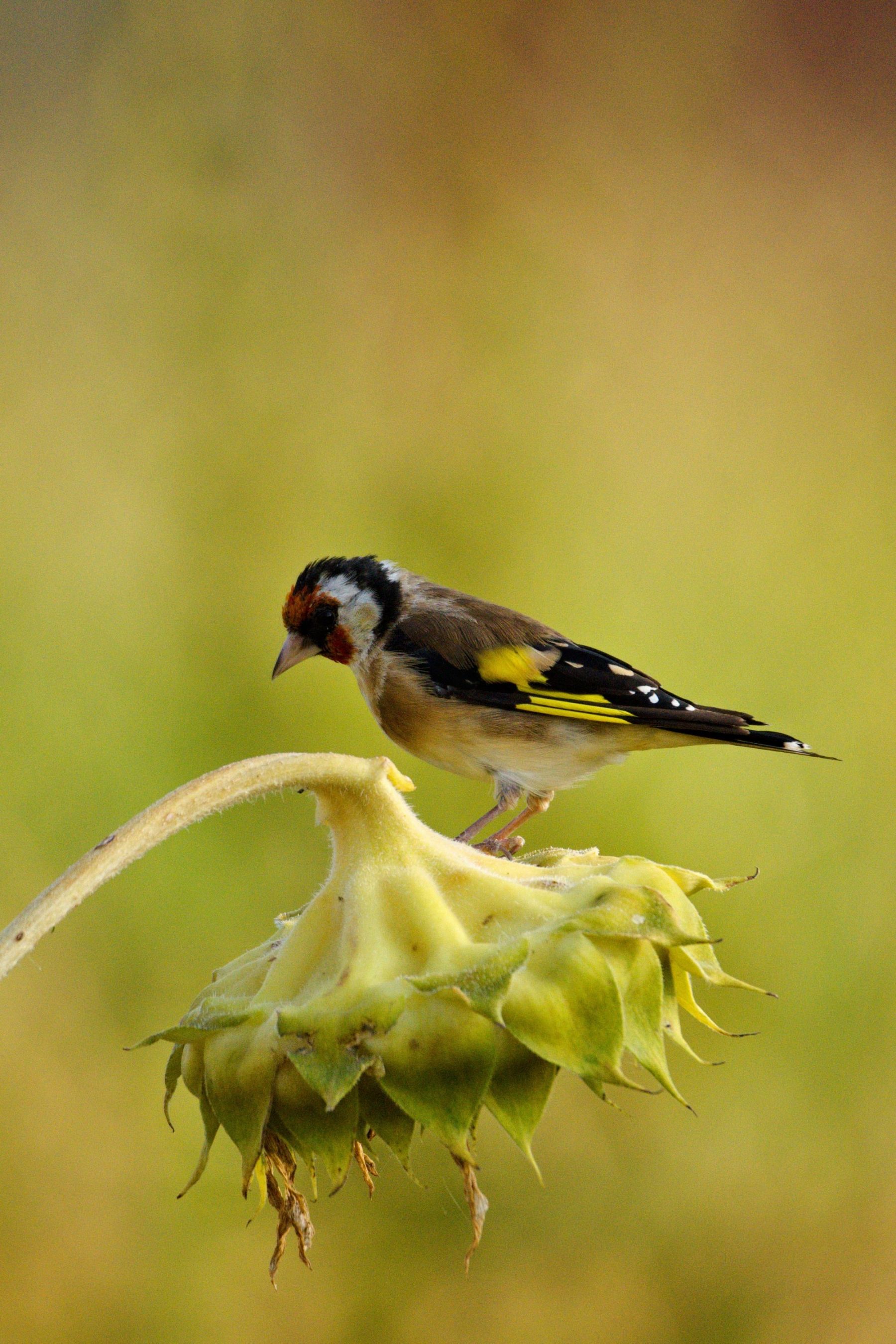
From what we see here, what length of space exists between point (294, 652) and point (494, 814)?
20.0 inches

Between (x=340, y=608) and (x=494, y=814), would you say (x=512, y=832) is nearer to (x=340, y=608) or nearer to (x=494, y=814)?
(x=494, y=814)

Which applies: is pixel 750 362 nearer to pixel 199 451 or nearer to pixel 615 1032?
pixel 199 451

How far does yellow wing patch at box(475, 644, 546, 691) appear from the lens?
278 centimetres

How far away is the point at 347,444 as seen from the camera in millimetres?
5000

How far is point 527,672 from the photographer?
278cm

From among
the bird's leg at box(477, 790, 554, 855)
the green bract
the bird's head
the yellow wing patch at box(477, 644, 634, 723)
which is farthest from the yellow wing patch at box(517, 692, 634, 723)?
the green bract

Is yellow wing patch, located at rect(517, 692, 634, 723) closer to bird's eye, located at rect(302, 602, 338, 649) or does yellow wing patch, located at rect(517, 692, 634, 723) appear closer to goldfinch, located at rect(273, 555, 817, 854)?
goldfinch, located at rect(273, 555, 817, 854)

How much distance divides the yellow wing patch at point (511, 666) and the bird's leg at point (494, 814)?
0.76ft

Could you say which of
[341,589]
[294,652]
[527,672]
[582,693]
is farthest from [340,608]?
[582,693]

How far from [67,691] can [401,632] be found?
1.86 meters

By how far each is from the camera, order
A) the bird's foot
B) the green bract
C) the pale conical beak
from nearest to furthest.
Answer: the green bract → the bird's foot → the pale conical beak

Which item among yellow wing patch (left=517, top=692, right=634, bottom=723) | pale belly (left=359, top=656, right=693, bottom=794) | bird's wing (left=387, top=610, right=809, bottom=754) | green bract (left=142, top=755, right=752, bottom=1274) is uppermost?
bird's wing (left=387, top=610, right=809, bottom=754)

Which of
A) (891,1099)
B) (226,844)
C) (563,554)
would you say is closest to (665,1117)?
(891,1099)

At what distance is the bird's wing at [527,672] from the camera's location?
2.61 meters
